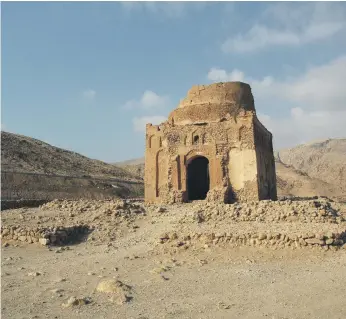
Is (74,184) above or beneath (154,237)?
above

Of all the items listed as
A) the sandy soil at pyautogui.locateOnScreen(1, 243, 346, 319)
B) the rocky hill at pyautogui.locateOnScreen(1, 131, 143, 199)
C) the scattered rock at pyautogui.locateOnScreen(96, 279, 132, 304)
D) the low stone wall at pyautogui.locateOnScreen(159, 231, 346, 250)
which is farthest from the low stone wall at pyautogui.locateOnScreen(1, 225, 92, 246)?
the rocky hill at pyautogui.locateOnScreen(1, 131, 143, 199)

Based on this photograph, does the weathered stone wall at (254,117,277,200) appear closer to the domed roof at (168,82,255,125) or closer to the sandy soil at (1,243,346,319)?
the domed roof at (168,82,255,125)

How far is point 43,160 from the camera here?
138 feet

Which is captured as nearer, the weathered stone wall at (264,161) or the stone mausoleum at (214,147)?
the stone mausoleum at (214,147)

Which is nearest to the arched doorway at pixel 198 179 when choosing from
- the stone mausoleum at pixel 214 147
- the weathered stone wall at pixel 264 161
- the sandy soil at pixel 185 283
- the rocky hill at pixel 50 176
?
the stone mausoleum at pixel 214 147

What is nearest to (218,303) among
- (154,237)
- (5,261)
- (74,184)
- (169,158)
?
(154,237)

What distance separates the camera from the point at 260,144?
19875mm

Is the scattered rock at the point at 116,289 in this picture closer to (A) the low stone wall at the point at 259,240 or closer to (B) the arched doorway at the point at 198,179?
(A) the low stone wall at the point at 259,240

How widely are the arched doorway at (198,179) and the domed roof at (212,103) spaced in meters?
3.36

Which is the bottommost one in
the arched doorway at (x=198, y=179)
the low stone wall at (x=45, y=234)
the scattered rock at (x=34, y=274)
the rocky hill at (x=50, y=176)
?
the scattered rock at (x=34, y=274)

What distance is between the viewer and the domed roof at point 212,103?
19.7 m

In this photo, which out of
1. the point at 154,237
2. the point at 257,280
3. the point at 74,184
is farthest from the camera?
the point at 74,184

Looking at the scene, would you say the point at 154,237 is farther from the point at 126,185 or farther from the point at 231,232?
the point at 126,185

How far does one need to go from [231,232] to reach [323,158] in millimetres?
81339
